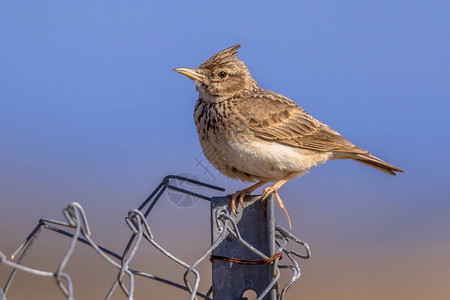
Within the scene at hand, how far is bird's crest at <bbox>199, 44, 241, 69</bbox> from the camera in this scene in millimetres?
5852

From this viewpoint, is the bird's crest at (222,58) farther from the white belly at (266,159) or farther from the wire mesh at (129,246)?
the wire mesh at (129,246)

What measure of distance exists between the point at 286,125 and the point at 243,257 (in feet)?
8.63

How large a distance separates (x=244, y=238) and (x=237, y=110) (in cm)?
235

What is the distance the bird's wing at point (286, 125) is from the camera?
543 centimetres

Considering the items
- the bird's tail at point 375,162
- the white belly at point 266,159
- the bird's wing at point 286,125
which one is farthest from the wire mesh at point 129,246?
the bird's tail at point 375,162

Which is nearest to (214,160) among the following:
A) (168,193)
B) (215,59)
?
(215,59)

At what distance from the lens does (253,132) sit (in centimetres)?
529

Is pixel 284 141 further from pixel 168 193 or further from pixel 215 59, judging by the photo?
pixel 168 193

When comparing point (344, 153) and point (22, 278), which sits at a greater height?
point (344, 153)

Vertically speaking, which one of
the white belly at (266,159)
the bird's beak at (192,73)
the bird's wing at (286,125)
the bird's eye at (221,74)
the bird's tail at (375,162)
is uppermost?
the bird's eye at (221,74)

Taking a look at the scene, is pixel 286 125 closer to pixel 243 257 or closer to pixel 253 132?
pixel 253 132

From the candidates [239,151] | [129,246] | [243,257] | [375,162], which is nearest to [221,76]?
[239,151]

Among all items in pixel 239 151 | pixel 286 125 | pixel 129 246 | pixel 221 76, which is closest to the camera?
pixel 129 246

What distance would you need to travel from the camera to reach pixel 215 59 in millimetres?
5895
